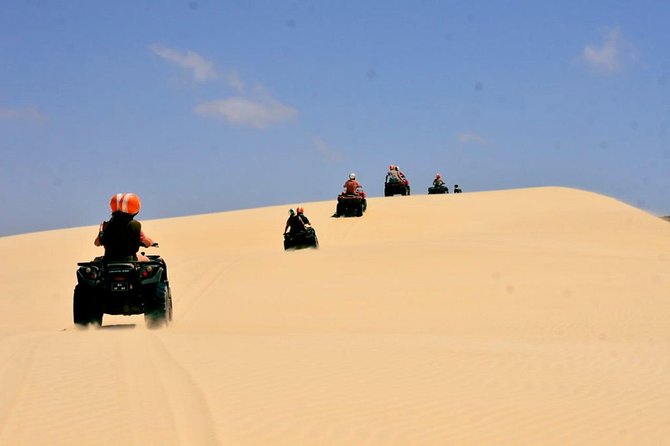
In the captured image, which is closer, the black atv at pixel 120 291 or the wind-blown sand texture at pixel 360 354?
the wind-blown sand texture at pixel 360 354

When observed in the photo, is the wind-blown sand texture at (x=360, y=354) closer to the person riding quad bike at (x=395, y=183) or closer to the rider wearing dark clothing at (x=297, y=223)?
the rider wearing dark clothing at (x=297, y=223)

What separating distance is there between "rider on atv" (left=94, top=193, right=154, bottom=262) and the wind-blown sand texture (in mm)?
979

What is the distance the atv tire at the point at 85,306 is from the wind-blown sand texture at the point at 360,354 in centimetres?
36

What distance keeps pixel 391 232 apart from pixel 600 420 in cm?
2459

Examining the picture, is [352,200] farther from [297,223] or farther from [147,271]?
[147,271]

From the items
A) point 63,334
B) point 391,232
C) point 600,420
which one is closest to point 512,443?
point 600,420

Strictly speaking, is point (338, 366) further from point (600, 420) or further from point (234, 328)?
point (234, 328)

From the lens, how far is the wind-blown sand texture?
525cm

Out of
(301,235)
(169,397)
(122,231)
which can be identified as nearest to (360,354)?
(169,397)

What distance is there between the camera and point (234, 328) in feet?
35.7

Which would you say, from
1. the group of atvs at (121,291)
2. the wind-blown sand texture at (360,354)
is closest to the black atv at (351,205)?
the wind-blown sand texture at (360,354)

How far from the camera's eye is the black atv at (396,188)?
118 ft

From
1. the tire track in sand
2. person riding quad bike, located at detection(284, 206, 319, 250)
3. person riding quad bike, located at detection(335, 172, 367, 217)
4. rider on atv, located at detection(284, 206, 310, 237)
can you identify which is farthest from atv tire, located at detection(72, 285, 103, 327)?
person riding quad bike, located at detection(335, 172, 367, 217)

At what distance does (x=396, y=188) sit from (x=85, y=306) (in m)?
26.5
